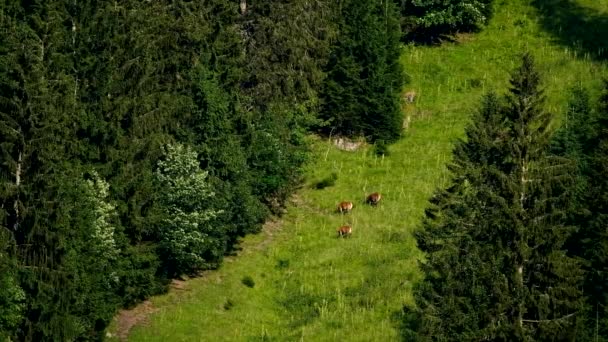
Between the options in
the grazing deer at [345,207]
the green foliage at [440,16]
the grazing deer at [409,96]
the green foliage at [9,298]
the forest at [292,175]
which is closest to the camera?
the forest at [292,175]

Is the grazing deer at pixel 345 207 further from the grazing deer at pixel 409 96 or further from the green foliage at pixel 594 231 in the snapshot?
the green foliage at pixel 594 231

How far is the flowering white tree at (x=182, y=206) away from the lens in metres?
57.2

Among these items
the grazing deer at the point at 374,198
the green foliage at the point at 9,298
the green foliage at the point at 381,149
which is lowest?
the grazing deer at the point at 374,198

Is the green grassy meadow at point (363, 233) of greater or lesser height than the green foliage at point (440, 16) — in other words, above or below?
below

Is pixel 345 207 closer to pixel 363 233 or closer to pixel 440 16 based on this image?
pixel 363 233

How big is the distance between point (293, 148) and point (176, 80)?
30.3ft

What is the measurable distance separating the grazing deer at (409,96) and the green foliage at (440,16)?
24.5 ft

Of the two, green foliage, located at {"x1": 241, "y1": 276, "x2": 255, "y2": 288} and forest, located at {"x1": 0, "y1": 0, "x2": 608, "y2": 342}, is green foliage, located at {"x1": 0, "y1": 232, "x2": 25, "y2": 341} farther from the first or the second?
green foliage, located at {"x1": 241, "y1": 276, "x2": 255, "y2": 288}

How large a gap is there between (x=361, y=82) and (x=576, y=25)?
2132 cm

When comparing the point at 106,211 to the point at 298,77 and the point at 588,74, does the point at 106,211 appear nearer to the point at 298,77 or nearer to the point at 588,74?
the point at 298,77

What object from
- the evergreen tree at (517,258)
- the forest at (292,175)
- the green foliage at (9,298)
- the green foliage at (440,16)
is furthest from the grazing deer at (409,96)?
the green foliage at (9,298)

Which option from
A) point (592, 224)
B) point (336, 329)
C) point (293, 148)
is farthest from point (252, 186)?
point (592, 224)

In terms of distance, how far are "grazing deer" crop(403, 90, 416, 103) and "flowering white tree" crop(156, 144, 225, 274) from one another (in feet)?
76.5

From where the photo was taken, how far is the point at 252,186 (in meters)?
64.1
